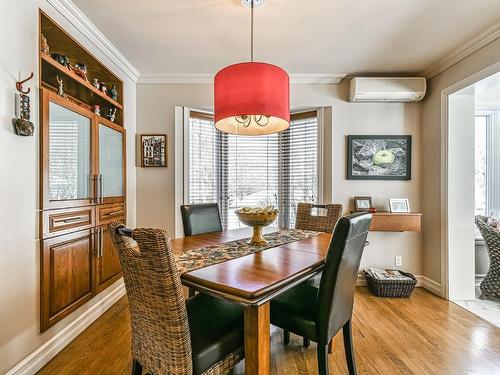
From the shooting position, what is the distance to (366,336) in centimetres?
209

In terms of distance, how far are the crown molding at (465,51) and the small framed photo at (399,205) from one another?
145cm

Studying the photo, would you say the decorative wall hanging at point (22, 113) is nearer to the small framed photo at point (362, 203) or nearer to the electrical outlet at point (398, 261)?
the small framed photo at point (362, 203)

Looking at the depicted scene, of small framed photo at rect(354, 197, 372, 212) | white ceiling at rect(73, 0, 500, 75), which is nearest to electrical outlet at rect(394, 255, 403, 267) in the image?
small framed photo at rect(354, 197, 372, 212)

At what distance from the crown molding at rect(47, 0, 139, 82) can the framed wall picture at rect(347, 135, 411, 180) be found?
265 centimetres

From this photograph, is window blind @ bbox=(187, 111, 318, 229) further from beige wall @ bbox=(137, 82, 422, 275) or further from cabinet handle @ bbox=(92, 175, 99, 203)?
cabinet handle @ bbox=(92, 175, 99, 203)

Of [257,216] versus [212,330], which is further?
[257,216]

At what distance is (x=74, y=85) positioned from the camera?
2340 millimetres

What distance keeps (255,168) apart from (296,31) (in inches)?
70.2

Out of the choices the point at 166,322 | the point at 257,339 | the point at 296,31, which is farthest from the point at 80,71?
the point at 257,339

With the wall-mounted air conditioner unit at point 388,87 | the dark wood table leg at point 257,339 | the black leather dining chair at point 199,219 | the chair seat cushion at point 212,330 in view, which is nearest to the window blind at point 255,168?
the wall-mounted air conditioner unit at point 388,87

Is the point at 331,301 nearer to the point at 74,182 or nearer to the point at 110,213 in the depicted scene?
the point at 74,182

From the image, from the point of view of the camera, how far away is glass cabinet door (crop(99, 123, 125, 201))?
2441mm

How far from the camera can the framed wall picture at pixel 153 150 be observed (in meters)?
3.15

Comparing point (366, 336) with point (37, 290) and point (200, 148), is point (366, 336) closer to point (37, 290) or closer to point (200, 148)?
point (37, 290)
